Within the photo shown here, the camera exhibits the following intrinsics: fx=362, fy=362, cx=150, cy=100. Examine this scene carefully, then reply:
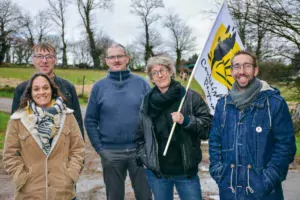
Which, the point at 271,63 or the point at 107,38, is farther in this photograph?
the point at 107,38

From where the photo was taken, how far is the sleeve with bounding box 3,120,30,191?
314 cm

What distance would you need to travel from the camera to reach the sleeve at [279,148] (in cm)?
281

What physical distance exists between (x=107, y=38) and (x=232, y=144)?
44630 mm

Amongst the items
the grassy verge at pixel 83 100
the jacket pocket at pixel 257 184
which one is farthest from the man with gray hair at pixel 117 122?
the grassy verge at pixel 83 100

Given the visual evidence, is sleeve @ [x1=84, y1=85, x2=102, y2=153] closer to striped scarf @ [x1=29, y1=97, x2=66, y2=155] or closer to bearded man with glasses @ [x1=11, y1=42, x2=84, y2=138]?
bearded man with glasses @ [x1=11, y1=42, x2=84, y2=138]

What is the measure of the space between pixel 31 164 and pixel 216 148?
1632mm

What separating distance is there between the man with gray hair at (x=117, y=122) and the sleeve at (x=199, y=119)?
87cm

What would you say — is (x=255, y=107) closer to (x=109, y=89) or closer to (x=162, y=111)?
(x=162, y=111)

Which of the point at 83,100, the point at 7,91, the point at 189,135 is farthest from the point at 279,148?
the point at 7,91

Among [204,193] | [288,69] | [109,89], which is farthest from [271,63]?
[109,89]

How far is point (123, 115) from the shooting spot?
4.08m

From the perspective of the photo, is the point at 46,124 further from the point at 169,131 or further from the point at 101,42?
the point at 101,42

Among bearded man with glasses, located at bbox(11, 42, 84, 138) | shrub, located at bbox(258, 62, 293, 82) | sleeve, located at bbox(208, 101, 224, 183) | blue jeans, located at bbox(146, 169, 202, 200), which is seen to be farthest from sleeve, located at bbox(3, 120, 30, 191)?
shrub, located at bbox(258, 62, 293, 82)

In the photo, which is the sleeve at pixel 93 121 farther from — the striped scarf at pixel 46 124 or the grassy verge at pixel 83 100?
the grassy verge at pixel 83 100
